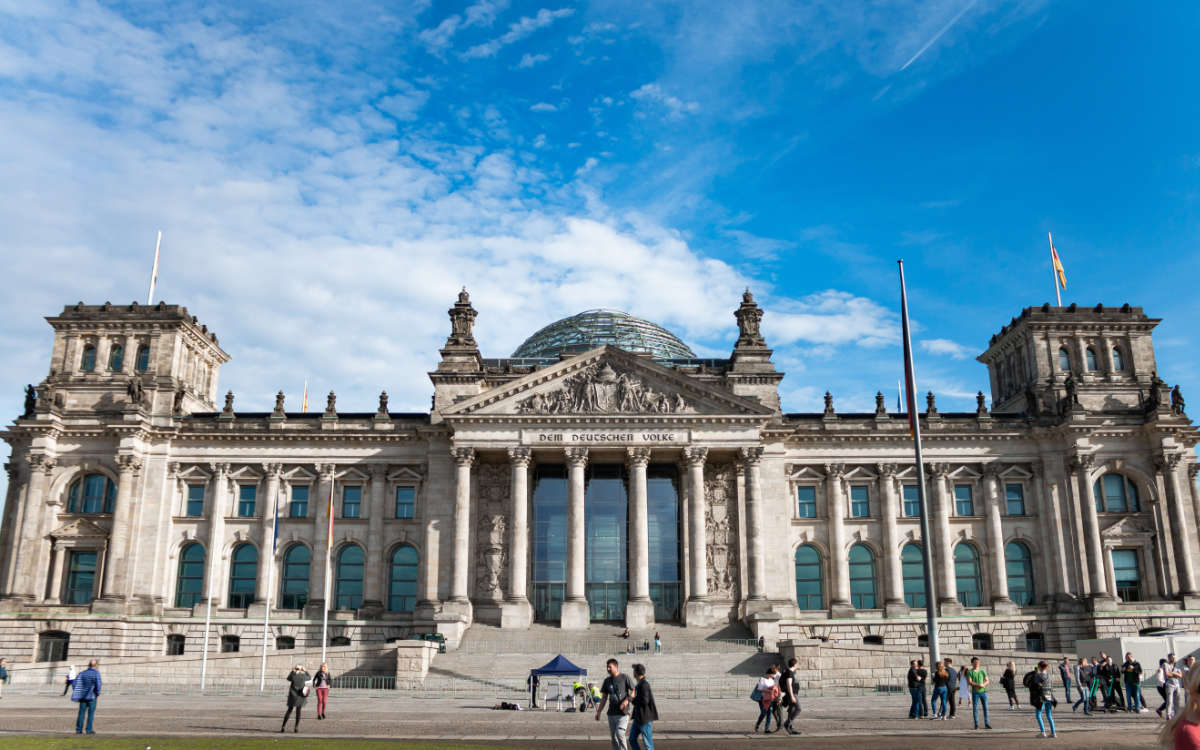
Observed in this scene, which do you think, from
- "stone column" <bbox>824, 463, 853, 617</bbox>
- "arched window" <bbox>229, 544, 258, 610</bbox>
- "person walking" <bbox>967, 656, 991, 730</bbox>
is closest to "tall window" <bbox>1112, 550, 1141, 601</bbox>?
"stone column" <bbox>824, 463, 853, 617</bbox>

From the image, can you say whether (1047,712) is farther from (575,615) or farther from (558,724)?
(575,615)

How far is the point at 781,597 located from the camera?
196ft

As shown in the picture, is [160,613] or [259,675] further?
[160,613]

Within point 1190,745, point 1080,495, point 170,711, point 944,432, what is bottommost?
point 170,711

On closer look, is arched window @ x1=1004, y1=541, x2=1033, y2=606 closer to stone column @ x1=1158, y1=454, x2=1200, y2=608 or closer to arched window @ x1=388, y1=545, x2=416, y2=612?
stone column @ x1=1158, y1=454, x2=1200, y2=608

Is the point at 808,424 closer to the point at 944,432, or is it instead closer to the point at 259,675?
the point at 944,432

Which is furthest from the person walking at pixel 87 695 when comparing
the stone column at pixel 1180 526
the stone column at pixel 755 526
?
the stone column at pixel 1180 526

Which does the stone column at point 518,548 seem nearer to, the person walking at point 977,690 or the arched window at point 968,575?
the arched window at point 968,575

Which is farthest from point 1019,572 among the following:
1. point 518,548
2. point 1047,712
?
point 1047,712

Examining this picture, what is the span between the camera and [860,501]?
6438 centimetres

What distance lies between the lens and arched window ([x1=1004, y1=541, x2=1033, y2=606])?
2475 inches

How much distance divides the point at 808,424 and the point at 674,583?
1360 centimetres

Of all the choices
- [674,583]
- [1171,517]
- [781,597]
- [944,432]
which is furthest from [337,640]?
[1171,517]

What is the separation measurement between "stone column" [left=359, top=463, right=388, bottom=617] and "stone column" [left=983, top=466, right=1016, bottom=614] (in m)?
38.5
